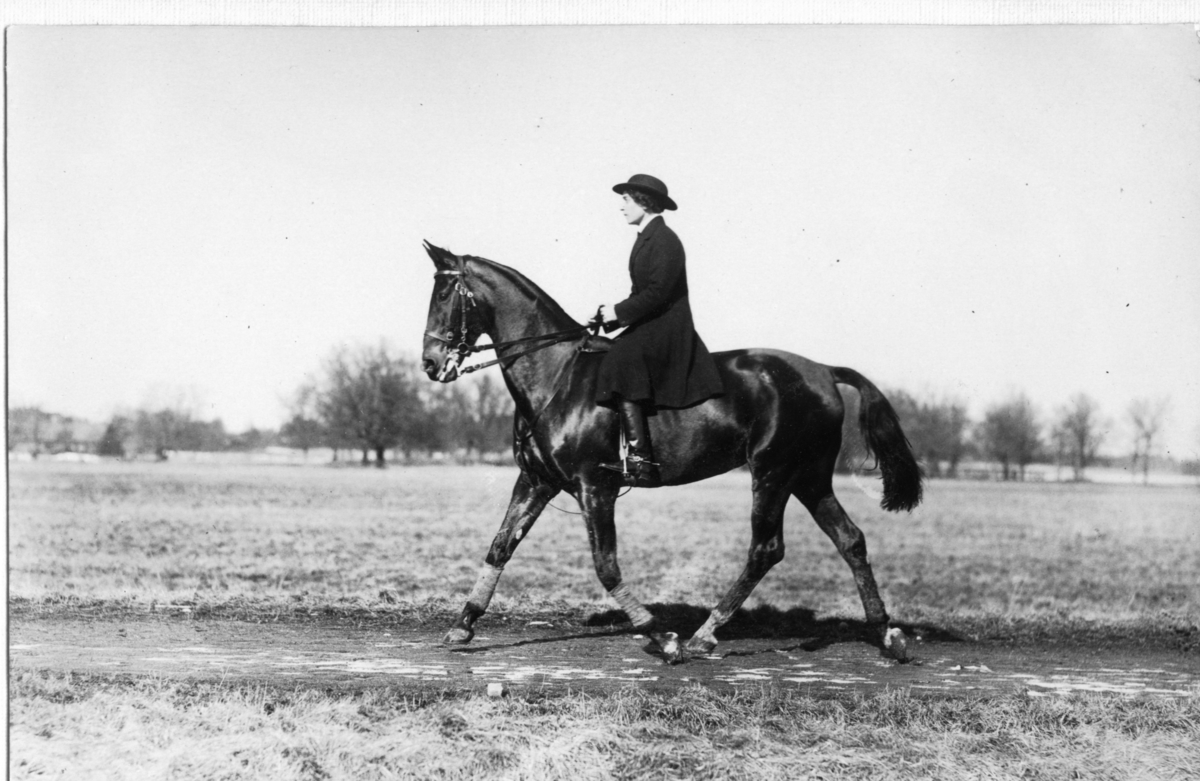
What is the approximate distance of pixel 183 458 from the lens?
16.8m

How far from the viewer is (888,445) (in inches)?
264

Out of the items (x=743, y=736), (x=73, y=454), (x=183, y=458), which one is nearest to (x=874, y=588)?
(x=743, y=736)

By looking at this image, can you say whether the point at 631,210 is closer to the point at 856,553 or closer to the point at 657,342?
the point at 657,342

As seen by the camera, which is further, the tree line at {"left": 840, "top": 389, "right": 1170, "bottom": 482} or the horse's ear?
the tree line at {"left": 840, "top": 389, "right": 1170, "bottom": 482}

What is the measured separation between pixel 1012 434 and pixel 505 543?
632 inches

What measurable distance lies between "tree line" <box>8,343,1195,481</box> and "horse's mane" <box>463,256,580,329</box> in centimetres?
231

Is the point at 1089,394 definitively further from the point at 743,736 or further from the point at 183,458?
the point at 183,458

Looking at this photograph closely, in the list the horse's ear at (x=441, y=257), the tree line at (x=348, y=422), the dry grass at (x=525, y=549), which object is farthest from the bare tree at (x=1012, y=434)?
the horse's ear at (x=441, y=257)

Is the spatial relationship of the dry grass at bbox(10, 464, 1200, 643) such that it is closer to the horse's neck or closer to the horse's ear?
the horse's neck

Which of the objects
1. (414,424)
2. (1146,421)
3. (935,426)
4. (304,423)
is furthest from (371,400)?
(935,426)

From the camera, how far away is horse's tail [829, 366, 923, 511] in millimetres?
6719

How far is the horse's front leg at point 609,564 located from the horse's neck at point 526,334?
0.74 meters

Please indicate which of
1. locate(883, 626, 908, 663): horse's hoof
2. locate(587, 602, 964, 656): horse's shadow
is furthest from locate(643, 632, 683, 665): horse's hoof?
locate(883, 626, 908, 663): horse's hoof

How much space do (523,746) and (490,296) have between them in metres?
2.90
